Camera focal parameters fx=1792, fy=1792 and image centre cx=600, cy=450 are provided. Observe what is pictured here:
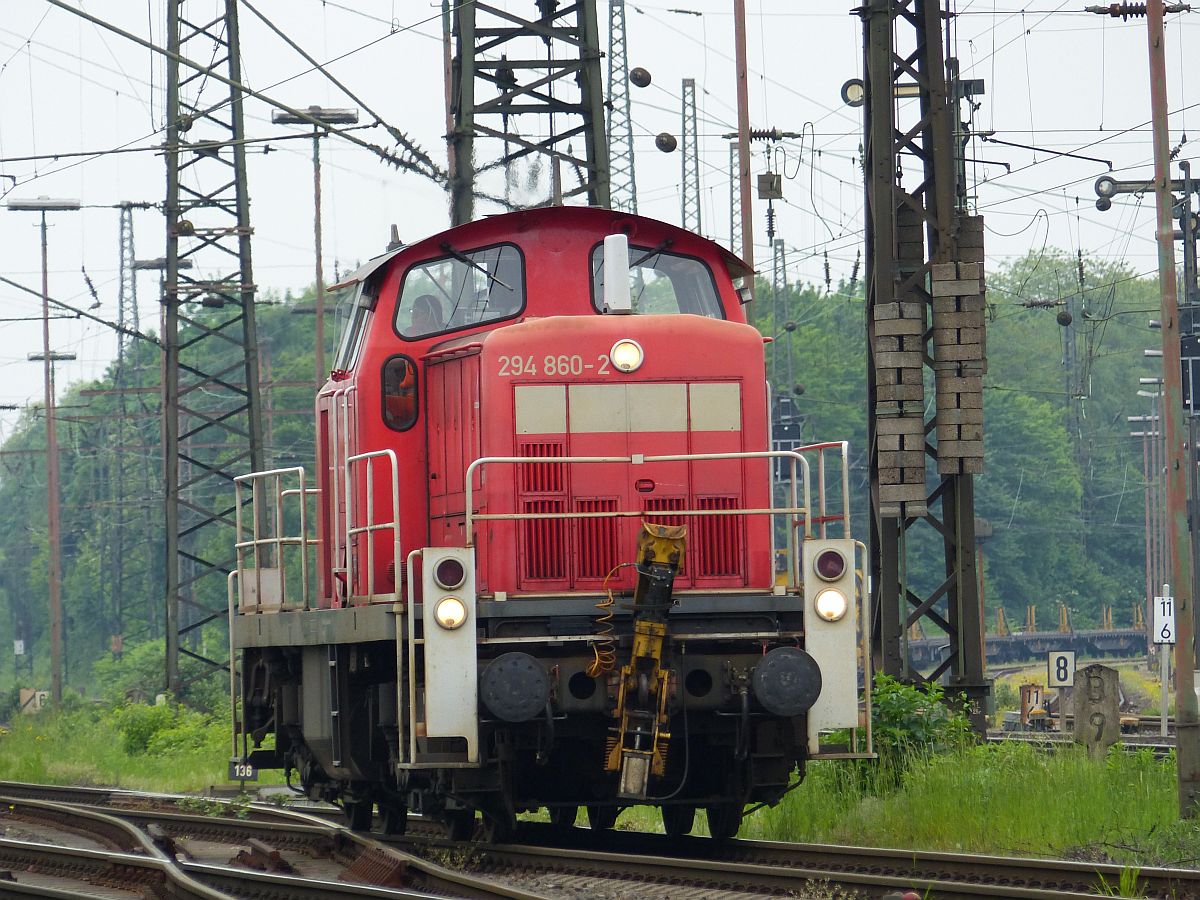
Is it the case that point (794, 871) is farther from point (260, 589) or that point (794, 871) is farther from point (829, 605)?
point (260, 589)

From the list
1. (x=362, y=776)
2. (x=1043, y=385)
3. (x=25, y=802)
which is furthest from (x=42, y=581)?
(x=362, y=776)

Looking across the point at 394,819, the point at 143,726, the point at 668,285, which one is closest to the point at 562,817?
the point at 394,819

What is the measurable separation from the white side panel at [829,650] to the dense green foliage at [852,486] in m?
56.8

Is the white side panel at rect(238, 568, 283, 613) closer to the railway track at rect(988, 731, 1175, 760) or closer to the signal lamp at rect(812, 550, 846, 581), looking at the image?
the signal lamp at rect(812, 550, 846, 581)

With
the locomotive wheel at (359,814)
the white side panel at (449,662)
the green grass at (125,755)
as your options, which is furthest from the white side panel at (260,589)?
the green grass at (125,755)

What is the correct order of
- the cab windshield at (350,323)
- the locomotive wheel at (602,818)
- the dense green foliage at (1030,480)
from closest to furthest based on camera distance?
1. the cab windshield at (350,323)
2. the locomotive wheel at (602,818)
3. the dense green foliage at (1030,480)

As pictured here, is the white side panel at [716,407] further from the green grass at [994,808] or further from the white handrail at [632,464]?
the green grass at [994,808]

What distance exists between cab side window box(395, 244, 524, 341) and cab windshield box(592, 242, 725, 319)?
0.60 meters

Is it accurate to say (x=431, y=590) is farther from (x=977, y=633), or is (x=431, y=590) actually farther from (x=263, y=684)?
(x=977, y=633)

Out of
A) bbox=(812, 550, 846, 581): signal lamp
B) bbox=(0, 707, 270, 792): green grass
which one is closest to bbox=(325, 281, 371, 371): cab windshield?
bbox=(812, 550, 846, 581): signal lamp

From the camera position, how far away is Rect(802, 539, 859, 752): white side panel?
9891 mm

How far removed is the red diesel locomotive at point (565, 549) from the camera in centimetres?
965

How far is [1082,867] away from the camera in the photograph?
8883mm

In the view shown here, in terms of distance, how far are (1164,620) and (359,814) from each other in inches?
616
